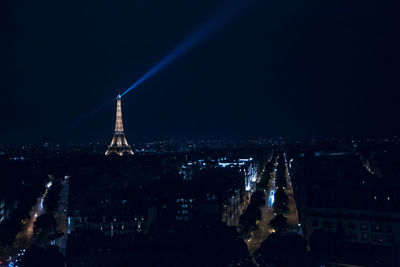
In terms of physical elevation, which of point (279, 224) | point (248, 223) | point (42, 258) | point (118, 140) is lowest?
point (42, 258)

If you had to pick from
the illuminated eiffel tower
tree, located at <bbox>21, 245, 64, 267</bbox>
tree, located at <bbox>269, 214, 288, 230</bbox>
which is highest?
the illuminated eiffel tower

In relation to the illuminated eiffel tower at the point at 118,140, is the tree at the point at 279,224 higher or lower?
lower

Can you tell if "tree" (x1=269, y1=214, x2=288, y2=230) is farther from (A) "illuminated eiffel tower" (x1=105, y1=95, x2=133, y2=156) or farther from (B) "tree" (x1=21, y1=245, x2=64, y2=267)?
(A) "illuminated eiffel tower" (x1=105, y1=95, x2=133, y2=156)

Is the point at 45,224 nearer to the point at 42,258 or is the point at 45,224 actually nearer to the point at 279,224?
the point at 42,258

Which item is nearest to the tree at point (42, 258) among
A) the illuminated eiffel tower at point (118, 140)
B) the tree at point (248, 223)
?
the tree at point (248, 223)

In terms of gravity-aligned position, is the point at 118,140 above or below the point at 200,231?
above

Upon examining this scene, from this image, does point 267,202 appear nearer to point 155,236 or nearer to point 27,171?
point 155,236

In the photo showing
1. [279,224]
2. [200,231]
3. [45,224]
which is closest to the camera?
[200,231]

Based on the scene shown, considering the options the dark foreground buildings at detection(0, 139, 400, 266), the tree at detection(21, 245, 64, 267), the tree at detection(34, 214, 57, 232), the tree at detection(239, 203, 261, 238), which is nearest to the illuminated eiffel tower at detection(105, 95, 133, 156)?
the dark foreground buildings at detection(0, 139, 400, 266)

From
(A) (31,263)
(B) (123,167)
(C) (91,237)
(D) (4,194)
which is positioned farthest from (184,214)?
(B) (123,167)

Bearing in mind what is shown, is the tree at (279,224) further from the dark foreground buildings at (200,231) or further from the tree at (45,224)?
the tree at (45,224)

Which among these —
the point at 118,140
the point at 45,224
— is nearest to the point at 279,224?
the point at 45,224

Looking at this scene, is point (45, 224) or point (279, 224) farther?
point (45, 224)
